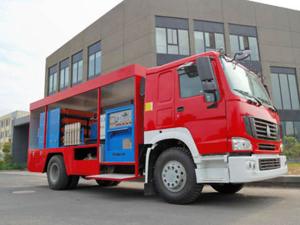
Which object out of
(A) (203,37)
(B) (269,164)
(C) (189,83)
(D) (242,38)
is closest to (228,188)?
(B) (269,164)

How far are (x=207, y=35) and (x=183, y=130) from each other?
22.6 metres

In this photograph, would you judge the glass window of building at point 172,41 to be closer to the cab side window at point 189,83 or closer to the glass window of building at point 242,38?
the glass window of building at point 242,38

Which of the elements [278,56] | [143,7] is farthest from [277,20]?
[143,7]

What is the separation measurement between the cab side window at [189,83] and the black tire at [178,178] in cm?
113

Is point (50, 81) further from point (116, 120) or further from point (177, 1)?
point (116, 120)

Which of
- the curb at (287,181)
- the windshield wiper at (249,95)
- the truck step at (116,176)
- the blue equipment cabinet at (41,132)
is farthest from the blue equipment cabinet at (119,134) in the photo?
the curb at (287,181)

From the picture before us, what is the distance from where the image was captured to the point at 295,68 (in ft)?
95.5

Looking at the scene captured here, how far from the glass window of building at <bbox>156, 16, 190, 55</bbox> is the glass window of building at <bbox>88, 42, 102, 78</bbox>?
26.9ft

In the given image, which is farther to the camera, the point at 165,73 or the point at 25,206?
the point at 165,73

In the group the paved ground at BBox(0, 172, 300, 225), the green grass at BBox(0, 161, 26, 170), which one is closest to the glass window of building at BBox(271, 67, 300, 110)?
the paved ground at BBox(0, 172, 300, 225)

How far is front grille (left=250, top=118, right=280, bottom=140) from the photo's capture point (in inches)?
200

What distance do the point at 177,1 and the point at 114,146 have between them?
21788mm

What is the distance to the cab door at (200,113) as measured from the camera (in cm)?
501

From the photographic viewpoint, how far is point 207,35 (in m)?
26.3
